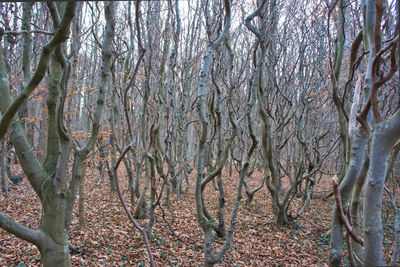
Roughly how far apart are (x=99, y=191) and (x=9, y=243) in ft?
13.2

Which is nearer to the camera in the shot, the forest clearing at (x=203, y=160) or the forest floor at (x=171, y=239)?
the forest clearing at (x=203, y=160)

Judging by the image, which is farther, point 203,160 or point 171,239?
point 171,239

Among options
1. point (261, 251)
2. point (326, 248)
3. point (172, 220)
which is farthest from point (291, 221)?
point (172, 220)

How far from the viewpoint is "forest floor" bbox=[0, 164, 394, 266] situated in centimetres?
393

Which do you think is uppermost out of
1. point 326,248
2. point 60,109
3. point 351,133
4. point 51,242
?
point 60,109

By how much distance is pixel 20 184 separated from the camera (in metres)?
8.34

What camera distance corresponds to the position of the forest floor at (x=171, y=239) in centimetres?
393

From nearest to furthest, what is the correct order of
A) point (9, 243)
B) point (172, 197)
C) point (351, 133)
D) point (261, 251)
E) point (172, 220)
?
1. point (351, 133)
2. point (9, 243)
3. point (261, 251)
4. point (172, 220)
5. point (172, 197)

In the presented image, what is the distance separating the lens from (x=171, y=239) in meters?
4.80

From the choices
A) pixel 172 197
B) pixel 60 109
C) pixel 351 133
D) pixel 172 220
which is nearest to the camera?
pixel 351 133

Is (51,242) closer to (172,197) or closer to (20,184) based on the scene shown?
(172,197)

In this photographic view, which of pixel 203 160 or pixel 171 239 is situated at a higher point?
pixel 203 160

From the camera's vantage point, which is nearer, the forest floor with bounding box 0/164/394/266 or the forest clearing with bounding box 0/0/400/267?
the forest clearing with bounding box 0/0/400/267

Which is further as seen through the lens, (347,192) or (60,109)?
(60,109)
